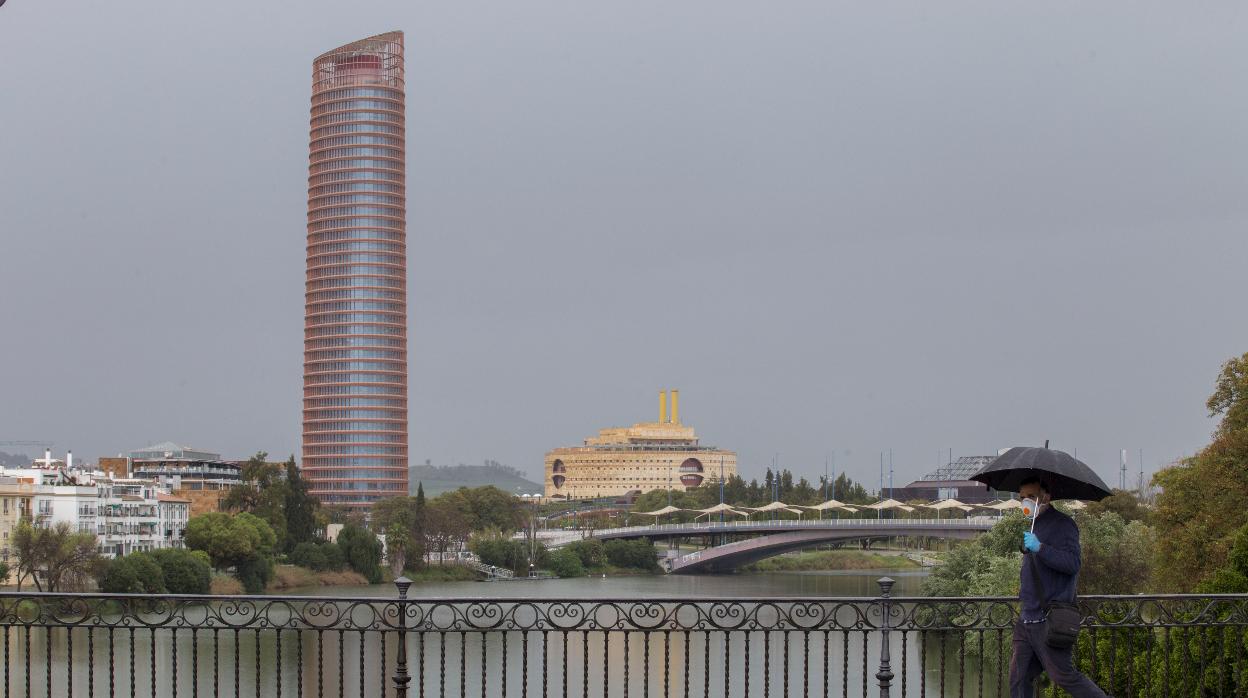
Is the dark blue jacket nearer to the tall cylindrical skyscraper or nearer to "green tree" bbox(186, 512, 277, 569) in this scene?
"green tree" bbox(186, 512, 277, 569)

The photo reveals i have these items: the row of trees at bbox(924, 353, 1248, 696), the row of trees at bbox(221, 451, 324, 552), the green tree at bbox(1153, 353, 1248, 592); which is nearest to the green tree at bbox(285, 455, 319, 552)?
the row of trees at bbox(221, 451, 324, 552)

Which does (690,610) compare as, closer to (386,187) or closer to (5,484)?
(5,484)

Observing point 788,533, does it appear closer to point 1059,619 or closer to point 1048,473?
point 1048,473

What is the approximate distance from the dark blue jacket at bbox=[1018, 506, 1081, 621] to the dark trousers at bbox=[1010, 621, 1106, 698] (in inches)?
4.6

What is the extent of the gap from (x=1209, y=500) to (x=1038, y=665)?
1738 centimetres

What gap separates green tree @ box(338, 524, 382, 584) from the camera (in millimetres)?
60500

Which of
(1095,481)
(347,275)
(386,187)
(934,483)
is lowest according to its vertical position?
(934,483)

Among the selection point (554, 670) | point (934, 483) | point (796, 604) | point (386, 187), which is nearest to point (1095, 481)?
point (796, 604)

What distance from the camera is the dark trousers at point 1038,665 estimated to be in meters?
7.18

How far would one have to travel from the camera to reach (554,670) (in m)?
29.0

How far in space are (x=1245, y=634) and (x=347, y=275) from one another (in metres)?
110

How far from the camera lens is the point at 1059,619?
7102mm

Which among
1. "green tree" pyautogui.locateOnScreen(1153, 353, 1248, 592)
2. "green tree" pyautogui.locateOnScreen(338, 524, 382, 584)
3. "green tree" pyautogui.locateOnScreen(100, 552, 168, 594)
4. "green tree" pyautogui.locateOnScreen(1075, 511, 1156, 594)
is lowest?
"green tree" pyautogui.locateOnScreen(338, 524, 382, 584)

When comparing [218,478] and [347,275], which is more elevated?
[347,275]
